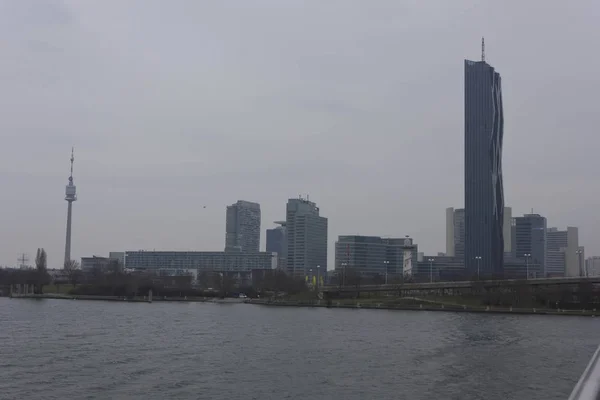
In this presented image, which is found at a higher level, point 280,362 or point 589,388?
point 589,388

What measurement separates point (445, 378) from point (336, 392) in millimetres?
8415

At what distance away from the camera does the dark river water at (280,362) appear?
33.4 metres

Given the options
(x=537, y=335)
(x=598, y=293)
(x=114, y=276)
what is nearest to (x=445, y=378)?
(x=537, y=335)

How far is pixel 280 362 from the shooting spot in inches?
1745

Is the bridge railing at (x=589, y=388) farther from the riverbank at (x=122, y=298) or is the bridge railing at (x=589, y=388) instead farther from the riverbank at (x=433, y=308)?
the riverbank at (x=122, y=298)

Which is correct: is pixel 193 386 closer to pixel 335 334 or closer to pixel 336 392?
pixel 336 392

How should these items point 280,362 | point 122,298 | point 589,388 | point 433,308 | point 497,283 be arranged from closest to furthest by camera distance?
1. point 589,388
2. point 280,362
3. point 433,308
4. point 497,283
5. point 122,298

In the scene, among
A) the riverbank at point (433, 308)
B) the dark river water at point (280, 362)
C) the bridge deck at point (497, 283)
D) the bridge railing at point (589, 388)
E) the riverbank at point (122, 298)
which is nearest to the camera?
the bridge railing at point (589, 388)

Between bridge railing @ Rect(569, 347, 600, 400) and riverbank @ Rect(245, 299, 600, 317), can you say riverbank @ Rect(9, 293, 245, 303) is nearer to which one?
riverbank @ Rect(245, 299, 600, 317)

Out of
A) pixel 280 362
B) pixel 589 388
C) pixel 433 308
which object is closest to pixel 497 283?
pixel 433 308

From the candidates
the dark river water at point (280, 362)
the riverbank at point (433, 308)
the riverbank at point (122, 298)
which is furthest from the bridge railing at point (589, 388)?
the riverbank at point (122, 298)

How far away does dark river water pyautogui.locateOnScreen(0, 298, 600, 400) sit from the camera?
33.4 m

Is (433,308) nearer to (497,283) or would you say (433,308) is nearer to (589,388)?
(497,283)

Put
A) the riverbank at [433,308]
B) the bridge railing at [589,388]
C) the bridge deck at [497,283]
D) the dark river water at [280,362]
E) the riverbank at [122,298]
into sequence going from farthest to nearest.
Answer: the riverbank at [122,298]
the bridge deck at [497,283]
the riverbank at [433,308]
the dark river water at [280,362]
the bridge railing at [589,388]
